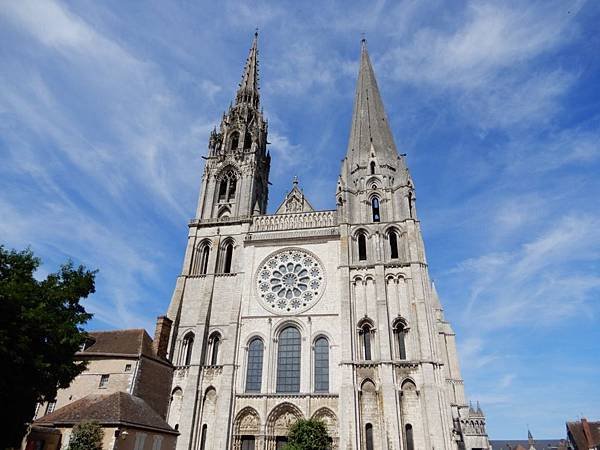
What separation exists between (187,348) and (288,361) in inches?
262

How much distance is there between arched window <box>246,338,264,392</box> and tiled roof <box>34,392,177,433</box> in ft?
20.8

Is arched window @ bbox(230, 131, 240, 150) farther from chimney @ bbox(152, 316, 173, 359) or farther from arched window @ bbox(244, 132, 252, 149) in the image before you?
chimney @ bbox(152, 316, 173, 359)

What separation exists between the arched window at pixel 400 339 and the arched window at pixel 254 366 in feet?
27.3

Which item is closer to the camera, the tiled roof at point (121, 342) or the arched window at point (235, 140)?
the tiled roof at point (121, 342)

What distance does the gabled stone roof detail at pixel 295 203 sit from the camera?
3281 cm

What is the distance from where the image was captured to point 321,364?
26.2 m

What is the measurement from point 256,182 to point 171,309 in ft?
39.2

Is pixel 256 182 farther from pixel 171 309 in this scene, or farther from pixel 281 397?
pixel 281 397

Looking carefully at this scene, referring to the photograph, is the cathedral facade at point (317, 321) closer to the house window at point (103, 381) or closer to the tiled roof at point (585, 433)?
the house window at point (103, 381)

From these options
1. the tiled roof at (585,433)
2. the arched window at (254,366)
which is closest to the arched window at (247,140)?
the arched window at (254,366)

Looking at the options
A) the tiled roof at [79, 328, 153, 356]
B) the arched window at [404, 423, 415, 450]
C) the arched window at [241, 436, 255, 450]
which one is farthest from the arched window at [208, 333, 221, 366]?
the arched window at [404, 423, 415, 450]

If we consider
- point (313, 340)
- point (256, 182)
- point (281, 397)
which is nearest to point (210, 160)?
point (256, 182)

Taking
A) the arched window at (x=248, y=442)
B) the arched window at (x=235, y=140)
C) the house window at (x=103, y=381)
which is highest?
the arched window at (x=235, y=140)

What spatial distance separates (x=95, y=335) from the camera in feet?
83.0
